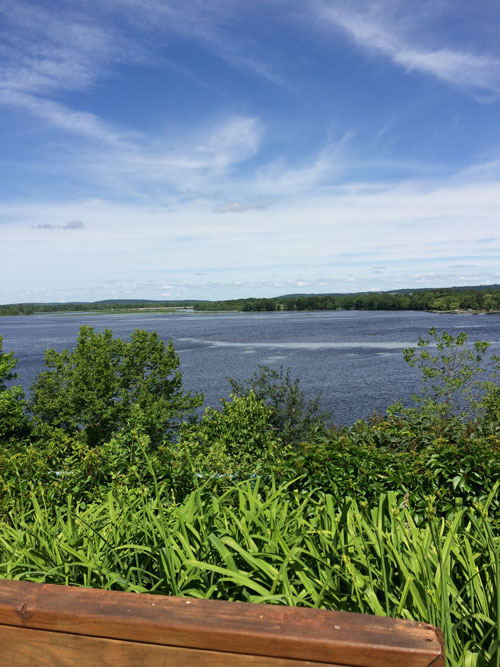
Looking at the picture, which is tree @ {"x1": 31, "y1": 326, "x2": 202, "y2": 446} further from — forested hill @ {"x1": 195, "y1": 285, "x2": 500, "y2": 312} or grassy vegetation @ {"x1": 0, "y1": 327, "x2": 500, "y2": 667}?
forested hill @ {"x1": 195, "y1": 285, "x2": 500, "y2": 312}

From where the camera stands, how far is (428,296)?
5802 inches

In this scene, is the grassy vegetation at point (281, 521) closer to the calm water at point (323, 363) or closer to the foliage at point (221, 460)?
the foliage at point (221, 460)

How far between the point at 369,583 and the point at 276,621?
42.0 inches

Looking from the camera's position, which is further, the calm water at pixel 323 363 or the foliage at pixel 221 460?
the calm water at pixel 323 363

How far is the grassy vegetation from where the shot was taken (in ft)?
6.48

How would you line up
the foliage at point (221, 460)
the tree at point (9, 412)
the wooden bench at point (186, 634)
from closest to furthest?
the wooden bench at point (186, 634) < the foliage at point (221, 460) < the tree at point (9, 412)

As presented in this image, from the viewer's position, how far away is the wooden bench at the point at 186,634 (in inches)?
39.8

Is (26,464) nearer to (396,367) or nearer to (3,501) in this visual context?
(3,501)

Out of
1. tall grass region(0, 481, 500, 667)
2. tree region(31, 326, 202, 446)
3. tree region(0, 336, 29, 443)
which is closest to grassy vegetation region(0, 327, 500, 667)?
tall grass region(0, 481, 500, 667)

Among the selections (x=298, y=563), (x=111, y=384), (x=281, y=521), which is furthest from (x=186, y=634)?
(x=111, y=384)

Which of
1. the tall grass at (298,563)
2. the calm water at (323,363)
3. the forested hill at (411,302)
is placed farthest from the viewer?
the forested hill at (411,302)

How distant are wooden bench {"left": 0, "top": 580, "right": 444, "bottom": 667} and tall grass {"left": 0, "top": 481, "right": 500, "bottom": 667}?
2.50 ft

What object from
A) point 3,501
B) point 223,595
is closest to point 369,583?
point 223,595

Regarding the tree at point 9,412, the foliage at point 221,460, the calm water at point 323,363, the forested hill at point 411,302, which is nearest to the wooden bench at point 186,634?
the foliage at point 221,460
